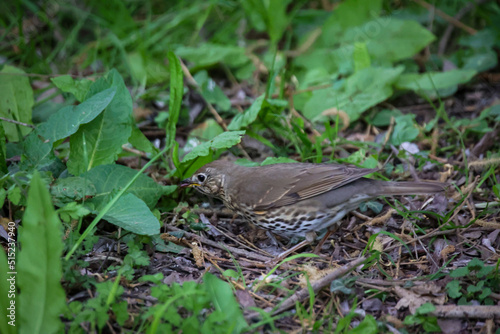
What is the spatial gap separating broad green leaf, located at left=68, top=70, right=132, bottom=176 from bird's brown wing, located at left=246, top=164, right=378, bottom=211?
4.37 feet

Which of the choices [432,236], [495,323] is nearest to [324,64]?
[432,236]

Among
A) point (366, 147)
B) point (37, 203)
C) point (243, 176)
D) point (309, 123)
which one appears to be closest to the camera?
point (37, 203)

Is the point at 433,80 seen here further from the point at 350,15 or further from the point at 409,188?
the point at 409,188

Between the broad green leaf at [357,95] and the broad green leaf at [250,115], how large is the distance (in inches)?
42.5

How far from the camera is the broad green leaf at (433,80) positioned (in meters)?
5.98

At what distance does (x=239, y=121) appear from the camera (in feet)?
16.8

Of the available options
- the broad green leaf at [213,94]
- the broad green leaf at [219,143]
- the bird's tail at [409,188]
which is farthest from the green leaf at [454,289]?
the broad green leaf at [213,94]

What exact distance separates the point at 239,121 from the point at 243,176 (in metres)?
0.64

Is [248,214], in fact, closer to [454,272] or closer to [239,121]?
[239,121]

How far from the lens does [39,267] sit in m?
3.00

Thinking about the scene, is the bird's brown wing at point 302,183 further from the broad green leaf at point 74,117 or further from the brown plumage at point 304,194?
the broad green leaf at point 74,117

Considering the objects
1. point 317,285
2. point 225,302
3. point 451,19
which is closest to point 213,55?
point 451,19

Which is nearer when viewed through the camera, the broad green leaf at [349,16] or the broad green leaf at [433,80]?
the broad green leaf at [433,80]

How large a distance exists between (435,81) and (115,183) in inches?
154
